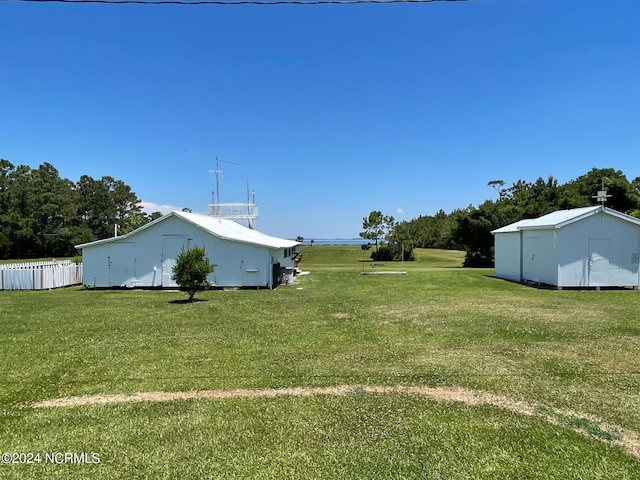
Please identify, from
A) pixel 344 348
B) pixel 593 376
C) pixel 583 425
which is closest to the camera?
pixel 583 425

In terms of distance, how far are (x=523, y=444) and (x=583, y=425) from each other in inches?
36.0

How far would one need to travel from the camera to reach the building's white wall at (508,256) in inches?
864

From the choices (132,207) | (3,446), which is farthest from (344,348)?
(132,207)

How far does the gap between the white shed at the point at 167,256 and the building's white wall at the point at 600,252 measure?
12.8m

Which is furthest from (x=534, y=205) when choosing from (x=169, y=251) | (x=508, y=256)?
(x=169, y=251)

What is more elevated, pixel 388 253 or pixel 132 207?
pixel 132 207

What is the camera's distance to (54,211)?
49969mm

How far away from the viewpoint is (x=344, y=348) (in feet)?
25.6

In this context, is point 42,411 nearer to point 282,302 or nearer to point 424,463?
point 424,463

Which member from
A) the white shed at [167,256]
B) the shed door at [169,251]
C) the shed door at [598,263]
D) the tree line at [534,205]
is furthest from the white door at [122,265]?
the tree line at [534,205]

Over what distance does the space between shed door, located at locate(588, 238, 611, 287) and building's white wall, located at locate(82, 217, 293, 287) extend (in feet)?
45.2

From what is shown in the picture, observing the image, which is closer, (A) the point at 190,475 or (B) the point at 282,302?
(A) the point at 190,475

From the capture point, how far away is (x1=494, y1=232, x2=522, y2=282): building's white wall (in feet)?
72.0

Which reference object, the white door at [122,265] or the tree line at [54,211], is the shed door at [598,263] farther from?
the tree line at [54,211]
